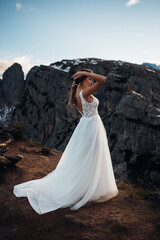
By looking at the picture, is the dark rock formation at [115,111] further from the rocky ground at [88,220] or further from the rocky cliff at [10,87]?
the rocky cliff at [10,87]

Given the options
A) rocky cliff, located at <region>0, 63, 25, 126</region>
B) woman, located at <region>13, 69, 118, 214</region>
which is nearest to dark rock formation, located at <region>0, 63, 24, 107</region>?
rocky cliff, located at <region>0, 63, 25, 126</region>

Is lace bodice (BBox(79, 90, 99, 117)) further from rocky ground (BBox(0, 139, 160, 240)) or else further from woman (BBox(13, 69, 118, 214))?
rocky ground (BBox(0, 139, 160, 240))

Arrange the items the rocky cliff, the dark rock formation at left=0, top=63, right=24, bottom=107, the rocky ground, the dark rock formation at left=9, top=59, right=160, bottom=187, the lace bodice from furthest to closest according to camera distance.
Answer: the dark rock formation at left=0, top=63, right=24, bottom=107 → the rocky cliff → the dark rock formation at left=9, top=59, right=160, bottom=187 → the lace bodice → the rocky ground

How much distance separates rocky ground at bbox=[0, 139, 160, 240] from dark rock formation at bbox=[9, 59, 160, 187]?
1489 inches

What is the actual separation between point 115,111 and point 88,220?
2146 inches

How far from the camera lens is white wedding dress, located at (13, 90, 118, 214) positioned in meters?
4.82

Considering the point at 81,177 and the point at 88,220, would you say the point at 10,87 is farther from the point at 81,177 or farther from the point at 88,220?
the point at 88,220

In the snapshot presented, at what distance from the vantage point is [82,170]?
501cm

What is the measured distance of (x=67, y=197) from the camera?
15.8ft

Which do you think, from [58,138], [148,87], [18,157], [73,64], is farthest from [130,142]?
[73,64]

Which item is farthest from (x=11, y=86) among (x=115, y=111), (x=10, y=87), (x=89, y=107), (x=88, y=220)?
(x=88, y=220)

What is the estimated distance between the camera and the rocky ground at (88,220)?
369 centimetres

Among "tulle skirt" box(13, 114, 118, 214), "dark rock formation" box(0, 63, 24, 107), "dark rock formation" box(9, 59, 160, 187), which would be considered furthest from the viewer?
"dark rock formation" box(0, 63, 24, 107)

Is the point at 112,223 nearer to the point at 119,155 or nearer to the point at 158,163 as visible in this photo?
the point at 158,163
